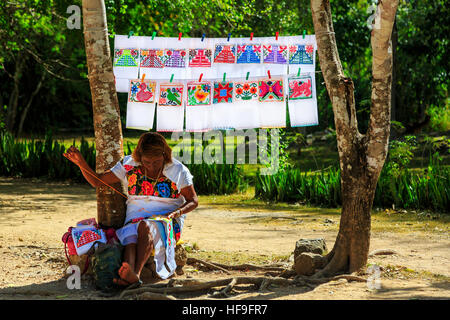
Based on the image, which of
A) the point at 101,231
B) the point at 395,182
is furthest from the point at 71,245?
the point at 395,182

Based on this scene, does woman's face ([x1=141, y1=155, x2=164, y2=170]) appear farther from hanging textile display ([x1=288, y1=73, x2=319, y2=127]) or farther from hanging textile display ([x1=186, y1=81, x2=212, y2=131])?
hanging textile display ([x1=288, y1=73, x2=319, y2=127])

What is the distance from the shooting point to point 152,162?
187 inches

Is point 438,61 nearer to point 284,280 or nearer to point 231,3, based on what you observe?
point 231,3

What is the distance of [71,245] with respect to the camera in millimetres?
4734

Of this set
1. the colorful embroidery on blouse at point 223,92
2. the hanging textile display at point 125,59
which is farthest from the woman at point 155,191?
the colorful embroidery on blouse at point 223,92

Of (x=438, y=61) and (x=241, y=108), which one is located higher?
(x=438, y=61)

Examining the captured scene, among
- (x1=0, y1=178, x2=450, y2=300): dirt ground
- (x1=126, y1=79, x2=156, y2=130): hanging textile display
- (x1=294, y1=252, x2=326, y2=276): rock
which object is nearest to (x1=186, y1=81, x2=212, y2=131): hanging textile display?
(x1=126, y1=79, x2=156, y2=130): hanging textile display

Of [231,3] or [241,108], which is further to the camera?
[231,3]

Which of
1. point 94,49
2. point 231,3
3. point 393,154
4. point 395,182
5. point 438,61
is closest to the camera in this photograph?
point 94,49

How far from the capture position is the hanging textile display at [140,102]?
20.4 feet

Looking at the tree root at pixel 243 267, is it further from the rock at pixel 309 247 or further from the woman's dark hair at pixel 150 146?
the woman's dark hair at pixel 150 146

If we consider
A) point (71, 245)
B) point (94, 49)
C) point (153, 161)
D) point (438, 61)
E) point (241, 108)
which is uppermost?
point (438, 61)

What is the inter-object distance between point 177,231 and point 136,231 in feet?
1.20

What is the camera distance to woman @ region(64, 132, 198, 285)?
183 inches
